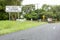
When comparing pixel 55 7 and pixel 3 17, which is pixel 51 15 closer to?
pixel 55 7

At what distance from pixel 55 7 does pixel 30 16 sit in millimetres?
31730

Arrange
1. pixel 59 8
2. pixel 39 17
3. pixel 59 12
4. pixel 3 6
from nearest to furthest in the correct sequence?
pixel 3 6 → pixel 39 17 → pixel 59 12 → pixel 59 8

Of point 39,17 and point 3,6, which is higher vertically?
point 3,6

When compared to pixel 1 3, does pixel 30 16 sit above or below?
below

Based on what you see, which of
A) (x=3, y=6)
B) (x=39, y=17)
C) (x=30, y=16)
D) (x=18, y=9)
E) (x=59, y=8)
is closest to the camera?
(x=18, y=9)

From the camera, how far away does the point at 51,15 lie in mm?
107188

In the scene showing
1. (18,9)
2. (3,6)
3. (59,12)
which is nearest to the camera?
(18,9)

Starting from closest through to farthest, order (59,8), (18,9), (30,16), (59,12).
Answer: (18,9), (30,16), (59,12), (59,8)

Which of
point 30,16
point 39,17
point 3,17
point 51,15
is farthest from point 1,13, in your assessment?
point 51,15

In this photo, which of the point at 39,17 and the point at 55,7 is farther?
the point at 55,7

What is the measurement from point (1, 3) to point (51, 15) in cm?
4911

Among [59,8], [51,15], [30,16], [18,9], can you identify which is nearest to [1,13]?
[18,9]

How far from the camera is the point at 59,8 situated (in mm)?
120500

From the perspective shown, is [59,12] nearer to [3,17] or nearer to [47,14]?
[47,14]
